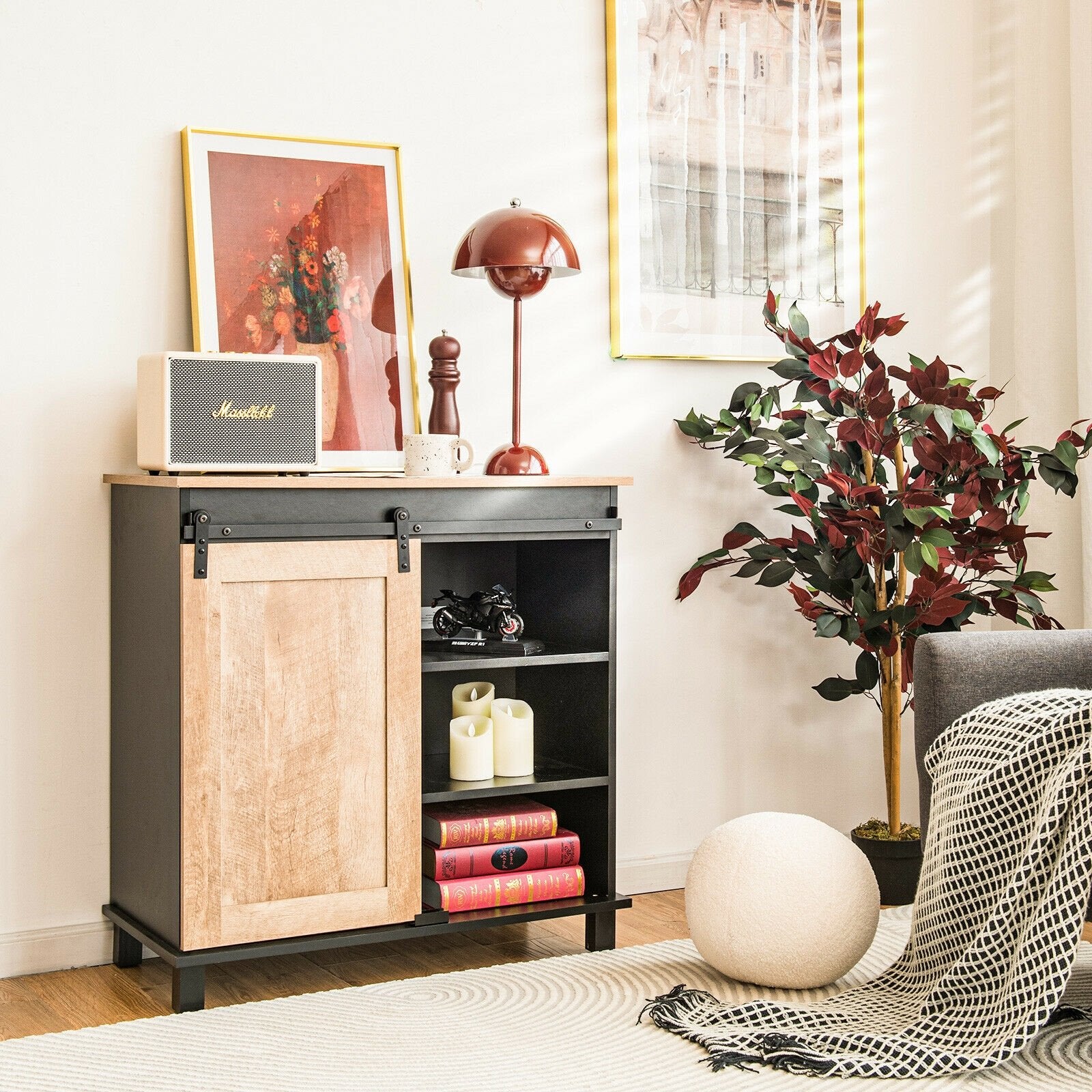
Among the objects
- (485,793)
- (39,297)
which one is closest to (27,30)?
(39,297)

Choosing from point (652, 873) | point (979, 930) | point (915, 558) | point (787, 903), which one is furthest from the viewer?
point (652, 873)

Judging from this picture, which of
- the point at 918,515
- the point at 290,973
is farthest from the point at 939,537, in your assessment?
the point at 290,973

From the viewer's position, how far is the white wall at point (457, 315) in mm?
2490

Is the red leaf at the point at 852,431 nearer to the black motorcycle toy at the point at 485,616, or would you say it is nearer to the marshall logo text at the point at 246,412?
the black motorcycle toy at the point at 485,616

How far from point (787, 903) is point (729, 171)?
5.54 ft

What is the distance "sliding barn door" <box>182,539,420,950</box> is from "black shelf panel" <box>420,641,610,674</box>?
3.2 inches

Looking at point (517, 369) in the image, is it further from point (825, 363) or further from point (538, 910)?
point (538, 910)

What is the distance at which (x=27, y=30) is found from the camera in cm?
246

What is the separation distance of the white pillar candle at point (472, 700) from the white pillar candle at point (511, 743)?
0.09ft

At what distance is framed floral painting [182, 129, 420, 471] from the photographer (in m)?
2.58

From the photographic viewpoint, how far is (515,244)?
258cm

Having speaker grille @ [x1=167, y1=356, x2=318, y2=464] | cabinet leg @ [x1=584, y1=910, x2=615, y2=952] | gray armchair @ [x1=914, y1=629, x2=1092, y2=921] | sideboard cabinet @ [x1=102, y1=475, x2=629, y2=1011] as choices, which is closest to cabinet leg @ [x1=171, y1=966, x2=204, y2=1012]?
sideboard cabinet @ [x1=102, y1=475, x2=629, y2=1011]

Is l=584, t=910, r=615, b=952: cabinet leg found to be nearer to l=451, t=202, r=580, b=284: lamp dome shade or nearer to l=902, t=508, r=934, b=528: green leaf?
l=902, t=508, r=934, b=528: green leaf

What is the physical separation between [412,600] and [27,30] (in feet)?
4.06
